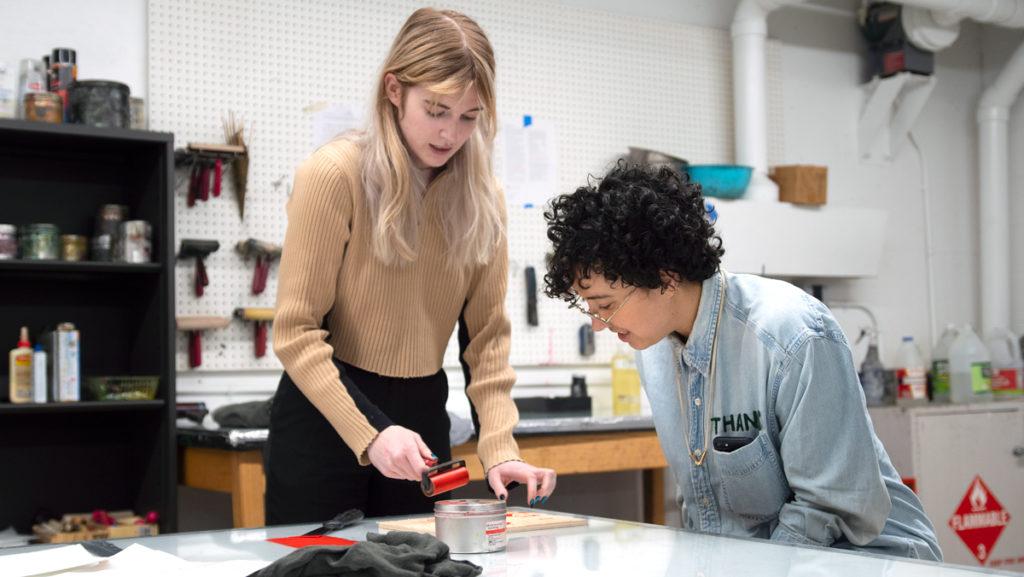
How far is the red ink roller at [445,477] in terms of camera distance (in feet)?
5.08

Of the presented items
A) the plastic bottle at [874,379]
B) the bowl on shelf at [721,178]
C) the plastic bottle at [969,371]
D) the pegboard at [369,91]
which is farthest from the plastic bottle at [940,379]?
the bowl on shelf at [721,178]

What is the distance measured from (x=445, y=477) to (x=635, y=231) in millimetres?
443

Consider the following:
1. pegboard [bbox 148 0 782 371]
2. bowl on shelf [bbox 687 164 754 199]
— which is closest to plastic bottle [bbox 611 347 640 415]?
pegboard [bbox 148 0 782 371]

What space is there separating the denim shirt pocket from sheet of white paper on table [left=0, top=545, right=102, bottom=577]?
0.84 meters

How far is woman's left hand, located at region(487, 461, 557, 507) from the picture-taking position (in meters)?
1.74

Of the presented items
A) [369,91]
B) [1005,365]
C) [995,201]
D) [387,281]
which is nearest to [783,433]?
[387,281]

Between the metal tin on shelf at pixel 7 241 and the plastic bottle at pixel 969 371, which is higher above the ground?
the metal tin on shelf at pixel 7 241

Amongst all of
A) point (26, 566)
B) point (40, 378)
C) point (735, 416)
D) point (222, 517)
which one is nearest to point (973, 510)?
point (222, 517)

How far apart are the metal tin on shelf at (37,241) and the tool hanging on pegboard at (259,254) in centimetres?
58

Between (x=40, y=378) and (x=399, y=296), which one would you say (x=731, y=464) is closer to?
(x=399, y=296)

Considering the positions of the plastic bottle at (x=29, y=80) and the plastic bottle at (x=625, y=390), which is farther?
the plastic bottle at (x=625, y=390)

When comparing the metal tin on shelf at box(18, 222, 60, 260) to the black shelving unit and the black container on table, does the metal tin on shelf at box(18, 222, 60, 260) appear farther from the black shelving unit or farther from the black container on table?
the black container on table

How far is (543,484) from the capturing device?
1.75 meters

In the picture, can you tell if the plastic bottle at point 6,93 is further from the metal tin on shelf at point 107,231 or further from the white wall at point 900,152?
the white wall at point 900,152
